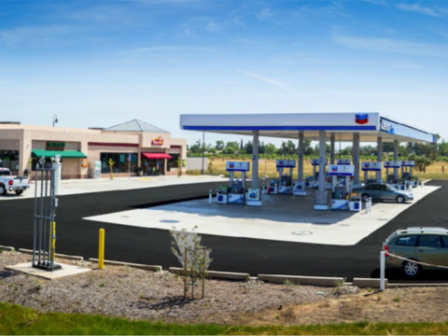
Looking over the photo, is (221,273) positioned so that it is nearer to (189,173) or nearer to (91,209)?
(91,209)

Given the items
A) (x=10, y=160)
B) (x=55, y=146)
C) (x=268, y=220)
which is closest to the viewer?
(x=268, y=220)

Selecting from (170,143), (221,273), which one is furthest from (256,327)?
(170,143)

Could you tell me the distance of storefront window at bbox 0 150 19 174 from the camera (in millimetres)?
51594

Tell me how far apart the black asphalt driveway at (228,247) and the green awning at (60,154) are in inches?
872

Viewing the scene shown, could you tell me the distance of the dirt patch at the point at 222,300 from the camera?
11433mm

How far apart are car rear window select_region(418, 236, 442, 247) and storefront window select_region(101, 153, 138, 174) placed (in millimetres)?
49393

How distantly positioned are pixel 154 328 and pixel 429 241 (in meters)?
9.16

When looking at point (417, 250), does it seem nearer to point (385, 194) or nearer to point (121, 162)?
point (385, 194)

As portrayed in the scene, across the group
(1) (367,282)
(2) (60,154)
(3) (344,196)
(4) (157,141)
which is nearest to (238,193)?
(3) (344,196)

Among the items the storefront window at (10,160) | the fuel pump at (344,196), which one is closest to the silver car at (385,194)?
the fuel pump at (344,196)

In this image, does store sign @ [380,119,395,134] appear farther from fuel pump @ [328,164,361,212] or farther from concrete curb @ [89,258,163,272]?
concrete curb @ [89,258,163,272]

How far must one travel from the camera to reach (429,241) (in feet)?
50.8

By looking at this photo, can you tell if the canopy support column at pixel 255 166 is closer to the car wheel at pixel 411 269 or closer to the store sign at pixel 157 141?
the car wheel at pixel 411 269

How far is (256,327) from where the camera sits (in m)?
10.7
